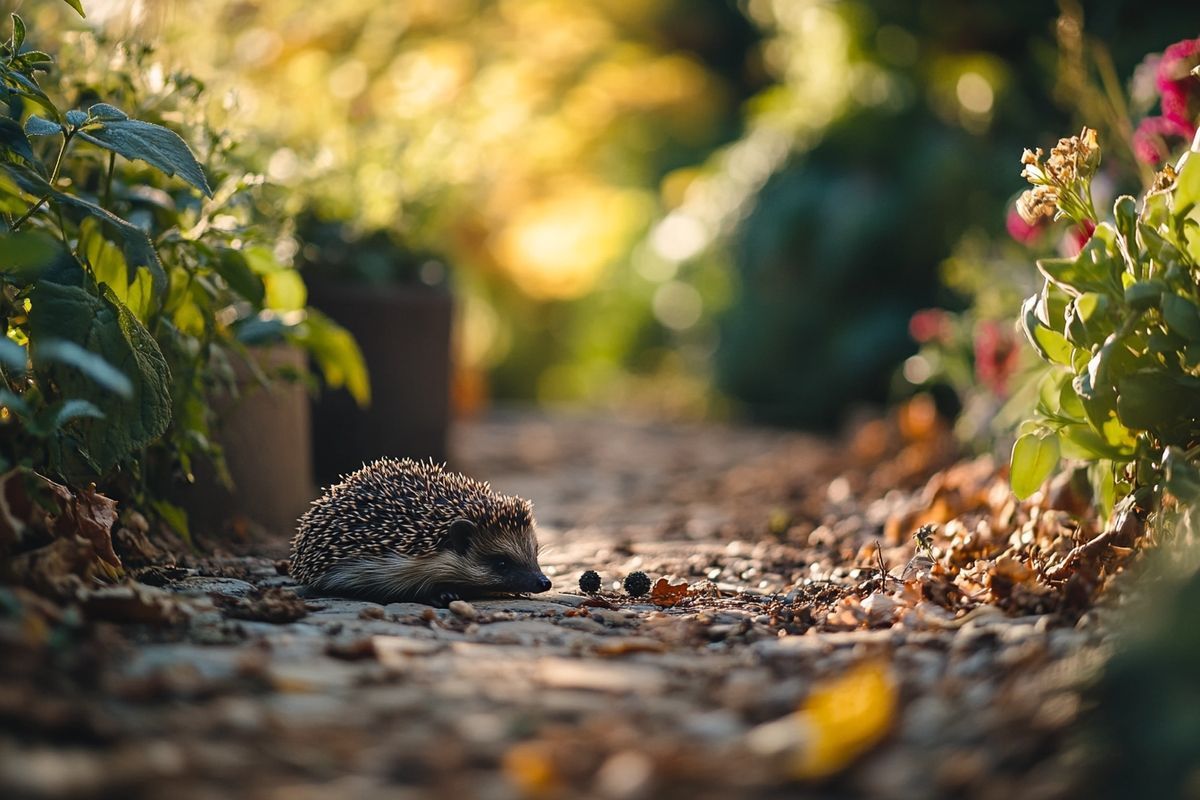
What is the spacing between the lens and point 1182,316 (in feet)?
10.4

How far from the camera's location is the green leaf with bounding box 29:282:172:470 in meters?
3.28

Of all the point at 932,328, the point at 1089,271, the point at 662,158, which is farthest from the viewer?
the point at 662,158

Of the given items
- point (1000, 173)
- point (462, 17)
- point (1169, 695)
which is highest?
point (462, 17)

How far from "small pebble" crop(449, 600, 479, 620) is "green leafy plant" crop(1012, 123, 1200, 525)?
169 centimetres

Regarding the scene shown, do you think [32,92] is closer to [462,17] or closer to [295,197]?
[295,197]

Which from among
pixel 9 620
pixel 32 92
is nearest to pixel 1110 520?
pixel 9 620

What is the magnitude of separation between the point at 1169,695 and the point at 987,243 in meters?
7.00

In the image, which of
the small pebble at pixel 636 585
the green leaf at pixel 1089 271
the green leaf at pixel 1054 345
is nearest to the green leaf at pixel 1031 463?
the green leaf at pixel 1054 345

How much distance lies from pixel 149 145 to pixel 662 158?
1449 centimetres

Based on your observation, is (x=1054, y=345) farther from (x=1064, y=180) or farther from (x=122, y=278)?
(x=122, y=278)

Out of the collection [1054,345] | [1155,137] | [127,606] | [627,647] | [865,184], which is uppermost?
[865,184]

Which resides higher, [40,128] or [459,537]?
[40,128]

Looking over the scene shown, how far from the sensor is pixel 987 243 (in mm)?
8586

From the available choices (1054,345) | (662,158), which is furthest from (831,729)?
(662,158)
